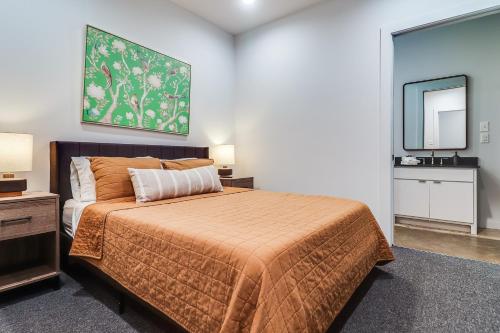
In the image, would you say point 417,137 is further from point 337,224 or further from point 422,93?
point 337,224

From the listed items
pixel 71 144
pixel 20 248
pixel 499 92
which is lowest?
pixel 20 248

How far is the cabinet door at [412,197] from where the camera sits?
11.7ft

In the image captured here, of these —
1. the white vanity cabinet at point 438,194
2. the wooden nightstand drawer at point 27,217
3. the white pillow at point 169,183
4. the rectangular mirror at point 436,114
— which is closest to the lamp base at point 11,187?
the wooden nightstand drawer at point 27,217

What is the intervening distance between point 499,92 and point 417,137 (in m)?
1.02

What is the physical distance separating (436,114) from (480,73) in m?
0.67

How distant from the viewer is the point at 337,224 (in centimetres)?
154

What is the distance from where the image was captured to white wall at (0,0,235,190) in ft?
6.84

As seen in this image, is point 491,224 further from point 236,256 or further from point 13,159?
point 13,159

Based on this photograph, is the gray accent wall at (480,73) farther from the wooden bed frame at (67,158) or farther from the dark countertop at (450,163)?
the wooden bed frame at (67,158)

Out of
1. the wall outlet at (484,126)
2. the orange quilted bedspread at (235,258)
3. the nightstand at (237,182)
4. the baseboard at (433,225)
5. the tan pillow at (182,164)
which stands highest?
the wall outlet at (484,126)

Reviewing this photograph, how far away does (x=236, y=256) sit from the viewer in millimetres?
1039

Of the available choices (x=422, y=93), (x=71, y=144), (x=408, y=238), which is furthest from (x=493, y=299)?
(x=71, y=144)

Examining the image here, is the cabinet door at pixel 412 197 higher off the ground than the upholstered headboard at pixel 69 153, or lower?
lower

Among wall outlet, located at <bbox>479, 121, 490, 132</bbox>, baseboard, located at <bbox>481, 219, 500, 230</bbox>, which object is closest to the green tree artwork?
wall outlet, located at <bbox>479, 121, 490, 132</bbox>
